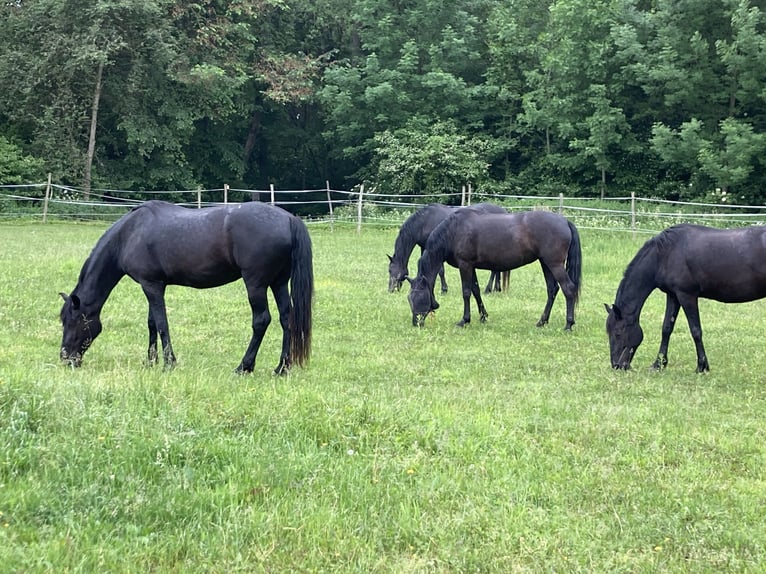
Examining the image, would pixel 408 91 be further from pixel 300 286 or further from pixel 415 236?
pixel 300 286

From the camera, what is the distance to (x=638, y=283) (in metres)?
7.70

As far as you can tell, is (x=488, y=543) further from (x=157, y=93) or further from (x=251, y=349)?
(x=157, y=93)

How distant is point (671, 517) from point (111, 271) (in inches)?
217

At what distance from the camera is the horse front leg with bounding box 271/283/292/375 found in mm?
6637

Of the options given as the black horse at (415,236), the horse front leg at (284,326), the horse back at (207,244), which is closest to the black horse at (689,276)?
the horse front leg at (284,326)

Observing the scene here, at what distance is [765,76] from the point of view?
24.2 m

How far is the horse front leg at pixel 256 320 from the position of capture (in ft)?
21.4

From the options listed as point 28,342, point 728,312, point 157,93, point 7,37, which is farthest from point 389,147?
point 28,342

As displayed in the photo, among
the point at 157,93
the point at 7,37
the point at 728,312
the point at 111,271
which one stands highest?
the point at 7,37

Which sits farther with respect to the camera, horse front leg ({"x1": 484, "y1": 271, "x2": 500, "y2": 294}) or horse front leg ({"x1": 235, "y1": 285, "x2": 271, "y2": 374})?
horse front leg ({"x1": 484, "y1": 271, "x2": 500, "y2": 294})

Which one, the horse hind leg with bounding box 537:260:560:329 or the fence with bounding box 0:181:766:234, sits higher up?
the fence with bounding box 0:181:766:234

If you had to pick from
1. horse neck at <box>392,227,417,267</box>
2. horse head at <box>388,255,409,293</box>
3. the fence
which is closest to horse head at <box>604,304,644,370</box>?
horse head at <box>388,255,409,293</box>

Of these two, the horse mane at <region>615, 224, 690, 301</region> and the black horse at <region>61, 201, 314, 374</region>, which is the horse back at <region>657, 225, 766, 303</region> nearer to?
the horse mane at <region>615, 224, 690, 301</region>

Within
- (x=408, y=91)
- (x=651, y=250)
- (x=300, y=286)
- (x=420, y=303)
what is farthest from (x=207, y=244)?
(x=408, y=91)
